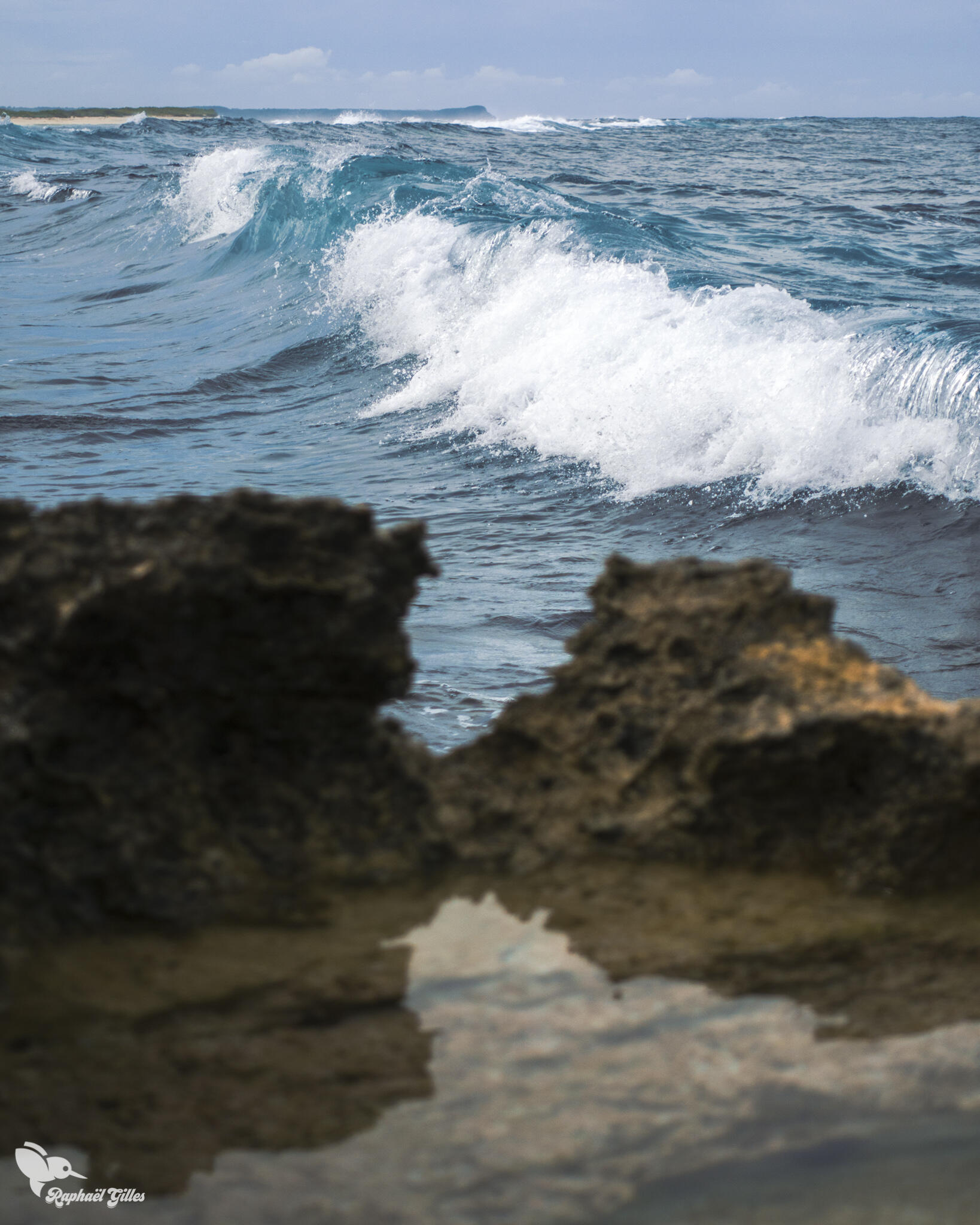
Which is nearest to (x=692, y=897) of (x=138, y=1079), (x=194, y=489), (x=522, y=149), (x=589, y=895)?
(x=589, y=895)

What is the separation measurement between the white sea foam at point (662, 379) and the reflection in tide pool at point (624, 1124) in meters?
4.99

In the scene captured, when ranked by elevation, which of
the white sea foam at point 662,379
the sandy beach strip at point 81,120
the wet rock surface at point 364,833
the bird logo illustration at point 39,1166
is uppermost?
the sandy beach strip at point 81,120

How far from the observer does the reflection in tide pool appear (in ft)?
4.30

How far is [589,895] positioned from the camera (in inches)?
66.5

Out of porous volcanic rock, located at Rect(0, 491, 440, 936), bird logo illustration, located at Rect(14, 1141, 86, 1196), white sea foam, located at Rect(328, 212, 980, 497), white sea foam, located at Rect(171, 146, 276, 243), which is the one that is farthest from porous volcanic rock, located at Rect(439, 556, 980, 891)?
white sea foam, located at Rect(171, 146, 276, 243)

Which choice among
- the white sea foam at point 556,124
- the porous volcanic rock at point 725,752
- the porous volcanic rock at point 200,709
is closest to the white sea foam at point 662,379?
the porous volcanic rock at point 725,752

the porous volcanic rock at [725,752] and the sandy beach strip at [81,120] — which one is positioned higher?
the sandy beach strip at [81,120]

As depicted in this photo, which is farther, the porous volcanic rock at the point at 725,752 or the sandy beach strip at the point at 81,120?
the sandy beach strip at the point at 81,120

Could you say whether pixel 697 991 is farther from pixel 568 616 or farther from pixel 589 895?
pixel 568 616

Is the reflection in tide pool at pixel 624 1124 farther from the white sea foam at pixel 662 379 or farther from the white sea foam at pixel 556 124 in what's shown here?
the white sea foam at pixel 556 124

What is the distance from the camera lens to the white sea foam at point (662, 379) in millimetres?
6422

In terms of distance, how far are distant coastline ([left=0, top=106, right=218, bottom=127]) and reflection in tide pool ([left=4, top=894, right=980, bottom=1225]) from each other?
4332cm

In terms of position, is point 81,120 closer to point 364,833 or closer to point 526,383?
point 526,383

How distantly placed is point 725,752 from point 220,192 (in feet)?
54.3
